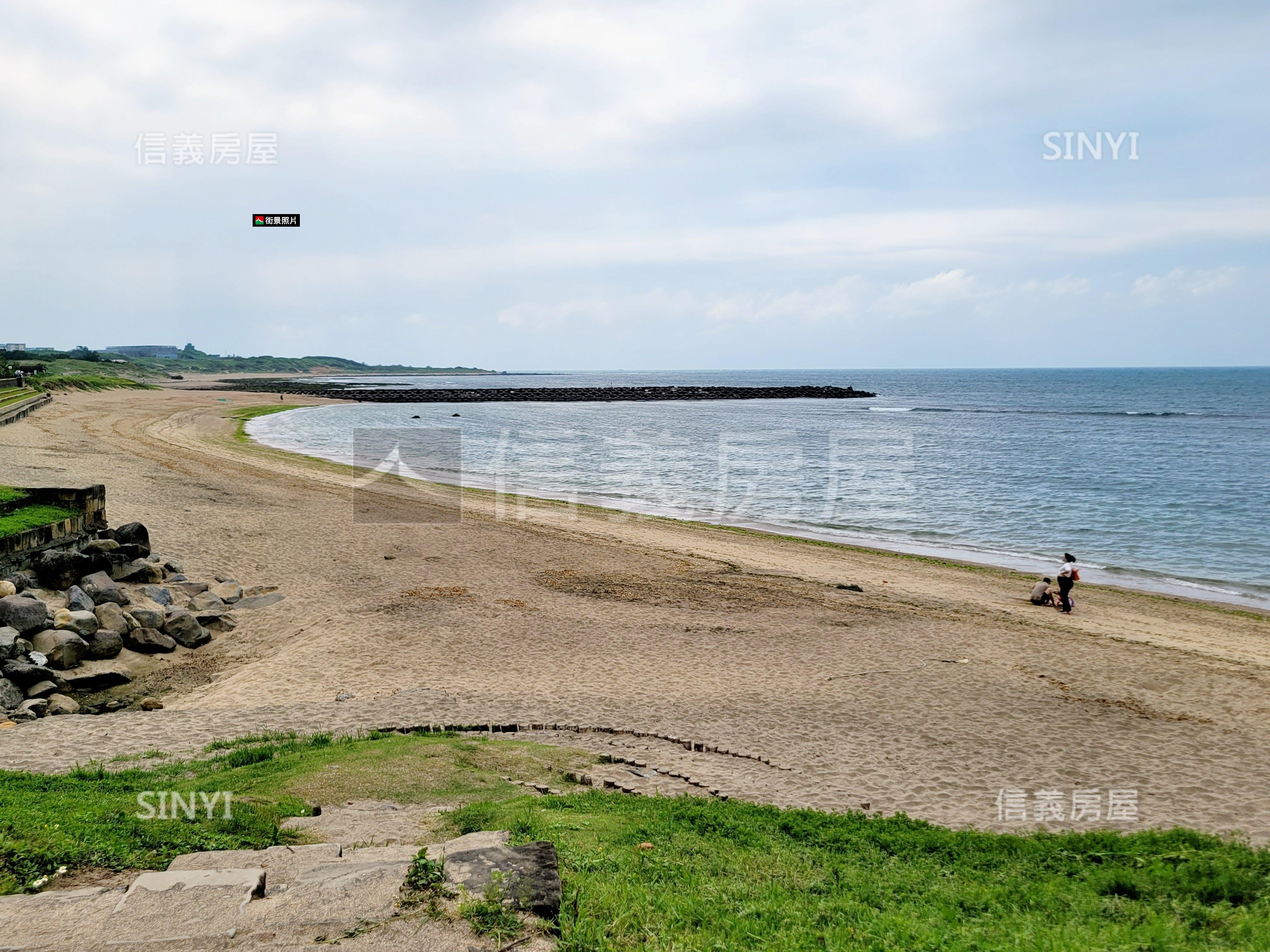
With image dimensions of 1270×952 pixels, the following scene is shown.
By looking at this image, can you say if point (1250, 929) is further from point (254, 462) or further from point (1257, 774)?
point (254, 462)

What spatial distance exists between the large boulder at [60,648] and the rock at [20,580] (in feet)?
6.42

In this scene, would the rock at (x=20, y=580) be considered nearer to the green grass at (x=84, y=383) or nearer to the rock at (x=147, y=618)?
the rock at (x=147, y=618)

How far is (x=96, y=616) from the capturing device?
13211 mm

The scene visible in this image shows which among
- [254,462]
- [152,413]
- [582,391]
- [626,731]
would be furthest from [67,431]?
[582,391]

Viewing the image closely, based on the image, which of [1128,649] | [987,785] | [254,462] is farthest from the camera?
[254,462]

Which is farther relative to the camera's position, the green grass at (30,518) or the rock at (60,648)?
the green grass at (30,518)

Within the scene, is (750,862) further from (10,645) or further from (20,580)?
(20,580)

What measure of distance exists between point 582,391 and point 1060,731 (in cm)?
14219

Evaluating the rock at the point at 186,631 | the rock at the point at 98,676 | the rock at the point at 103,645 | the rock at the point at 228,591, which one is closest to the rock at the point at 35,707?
the rock at the point at 98,676

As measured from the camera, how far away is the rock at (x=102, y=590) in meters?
14.1

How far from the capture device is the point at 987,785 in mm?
9023

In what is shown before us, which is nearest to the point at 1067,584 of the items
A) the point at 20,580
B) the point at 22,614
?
the point at 22,614

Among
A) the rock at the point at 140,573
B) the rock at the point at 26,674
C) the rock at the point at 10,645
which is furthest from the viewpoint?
the rock at the point at 140,573

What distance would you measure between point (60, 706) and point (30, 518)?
21.1 ft
